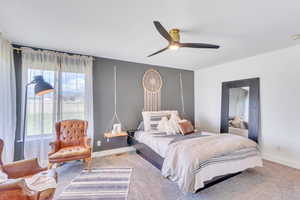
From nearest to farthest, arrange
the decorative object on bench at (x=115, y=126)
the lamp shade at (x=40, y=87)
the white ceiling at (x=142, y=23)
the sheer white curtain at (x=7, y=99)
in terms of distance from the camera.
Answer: the white ceiling at (x=142, y=23), the sheer white curtain at (x=7, y=99), the lamp shade at (x=40, y=87), the decorative object on bench at (x=115, y=126)

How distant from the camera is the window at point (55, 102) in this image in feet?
9.55

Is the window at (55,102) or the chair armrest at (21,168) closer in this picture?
the chair armrest at (21,168)

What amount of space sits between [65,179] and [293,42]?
4842 millimetres

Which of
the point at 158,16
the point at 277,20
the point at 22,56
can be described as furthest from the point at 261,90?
the point at 22,56

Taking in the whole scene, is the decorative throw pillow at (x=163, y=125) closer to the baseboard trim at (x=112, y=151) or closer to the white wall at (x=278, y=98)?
the baseboard trim at (x=112, y=151)

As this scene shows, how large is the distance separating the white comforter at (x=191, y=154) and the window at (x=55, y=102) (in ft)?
7.48

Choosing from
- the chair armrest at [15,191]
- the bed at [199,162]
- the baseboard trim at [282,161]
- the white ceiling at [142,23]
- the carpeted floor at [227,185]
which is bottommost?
the carpeted floor at [227,185]

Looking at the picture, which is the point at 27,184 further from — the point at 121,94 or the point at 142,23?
the point at 121,94

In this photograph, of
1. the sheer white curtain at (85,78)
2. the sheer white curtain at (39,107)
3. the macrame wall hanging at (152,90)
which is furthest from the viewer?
the macrame wall hanging at (152,90)

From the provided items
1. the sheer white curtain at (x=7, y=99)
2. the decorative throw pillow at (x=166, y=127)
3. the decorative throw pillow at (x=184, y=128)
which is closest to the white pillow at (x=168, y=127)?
the decorative throw pillow at (x=166, y=127)

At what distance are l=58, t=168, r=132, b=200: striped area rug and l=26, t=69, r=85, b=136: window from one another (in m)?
1.25

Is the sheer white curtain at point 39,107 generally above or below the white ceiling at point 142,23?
below

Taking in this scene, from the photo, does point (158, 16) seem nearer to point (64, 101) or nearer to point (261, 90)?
point (64, 101)

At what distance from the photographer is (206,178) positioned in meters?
2.05
